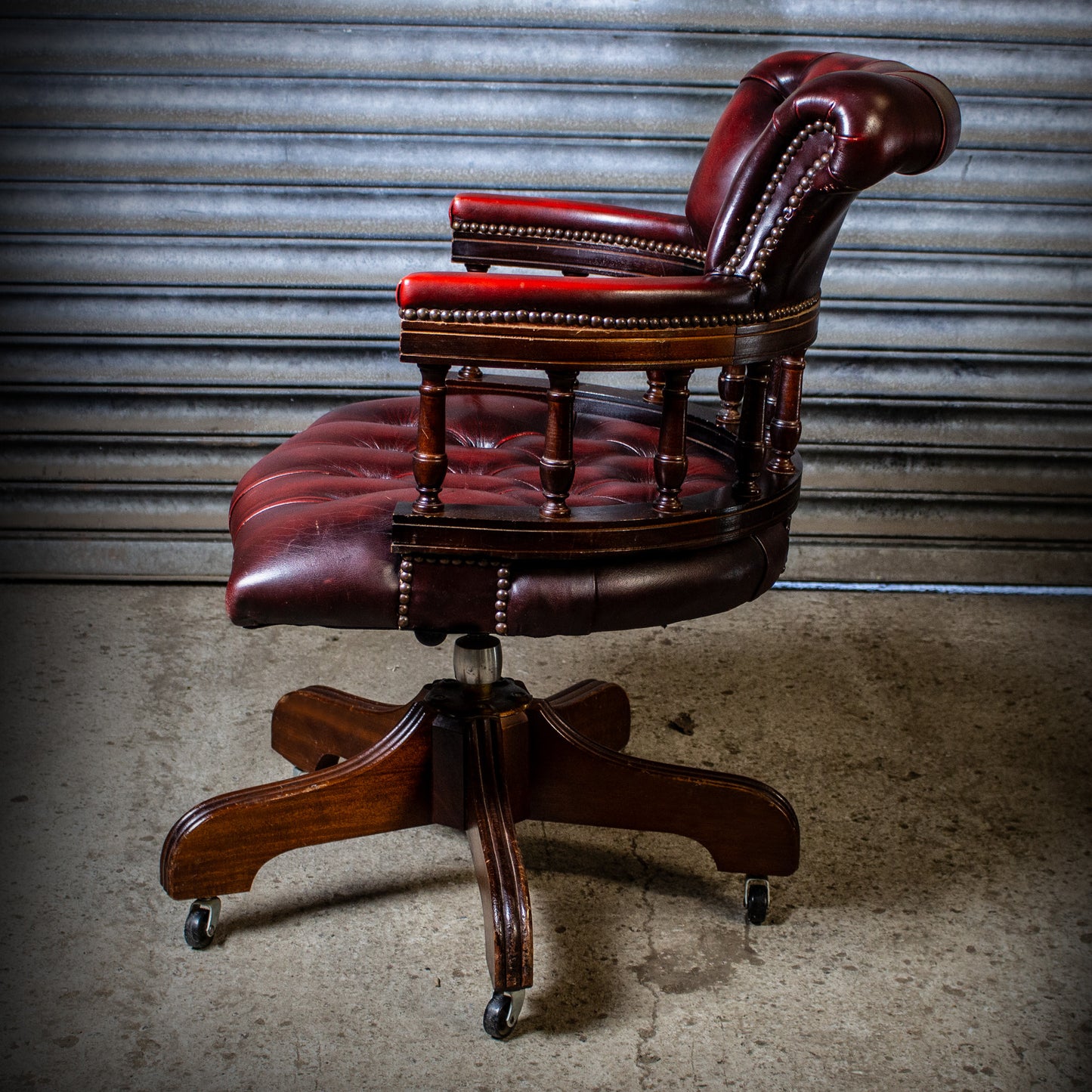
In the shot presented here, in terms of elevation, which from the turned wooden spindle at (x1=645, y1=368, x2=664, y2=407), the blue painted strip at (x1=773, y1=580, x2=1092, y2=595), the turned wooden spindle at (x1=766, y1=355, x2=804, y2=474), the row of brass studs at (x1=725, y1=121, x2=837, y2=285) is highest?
the row of brass studs at (x1=725, y1=121, x2=837, y2=285)

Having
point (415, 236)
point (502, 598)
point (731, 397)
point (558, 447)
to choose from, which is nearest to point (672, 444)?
point (558, 447)

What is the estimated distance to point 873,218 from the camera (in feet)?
8.05

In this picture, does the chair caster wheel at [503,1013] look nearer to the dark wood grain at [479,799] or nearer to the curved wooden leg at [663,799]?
the dark wood grain at [479,799]

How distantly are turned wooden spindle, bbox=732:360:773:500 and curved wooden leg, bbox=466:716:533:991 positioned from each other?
43cm

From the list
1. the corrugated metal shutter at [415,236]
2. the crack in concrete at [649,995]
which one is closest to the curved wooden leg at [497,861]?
the crack in concrete at [649,995]

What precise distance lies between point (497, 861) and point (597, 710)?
17.2 inches

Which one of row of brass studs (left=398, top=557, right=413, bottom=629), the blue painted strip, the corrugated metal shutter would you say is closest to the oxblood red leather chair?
row of brass studs (left=398, top=557, right=413, bottom=629)

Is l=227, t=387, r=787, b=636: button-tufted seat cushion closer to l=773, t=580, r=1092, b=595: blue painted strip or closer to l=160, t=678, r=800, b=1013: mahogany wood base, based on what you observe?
l=160, t=678, r=800, b=1013: mahogany wood base

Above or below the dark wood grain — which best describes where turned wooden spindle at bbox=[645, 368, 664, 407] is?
above

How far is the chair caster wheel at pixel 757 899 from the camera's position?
1.51 m

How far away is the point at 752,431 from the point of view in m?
1.28

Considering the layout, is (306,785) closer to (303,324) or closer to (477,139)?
(303,324)

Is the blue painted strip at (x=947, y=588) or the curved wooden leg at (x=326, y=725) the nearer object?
the curved wooden leg at (x=326, y=725)

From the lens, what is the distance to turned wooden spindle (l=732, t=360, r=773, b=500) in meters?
1.27
